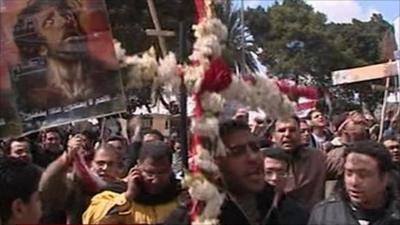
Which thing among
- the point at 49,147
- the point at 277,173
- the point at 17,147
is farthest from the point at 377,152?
the point at 49,147

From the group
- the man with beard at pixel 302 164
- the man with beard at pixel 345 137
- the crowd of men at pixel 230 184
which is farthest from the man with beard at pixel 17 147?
the man with beard at pixel 345 137

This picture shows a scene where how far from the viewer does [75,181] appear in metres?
5.99

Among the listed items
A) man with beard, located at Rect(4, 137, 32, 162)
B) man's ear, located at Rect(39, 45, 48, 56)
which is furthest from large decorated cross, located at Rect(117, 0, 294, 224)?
man with beard, located at Rect(4, 137, 32, 162)

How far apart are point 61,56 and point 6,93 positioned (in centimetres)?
29

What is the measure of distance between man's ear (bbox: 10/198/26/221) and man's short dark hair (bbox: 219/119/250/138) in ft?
3.05

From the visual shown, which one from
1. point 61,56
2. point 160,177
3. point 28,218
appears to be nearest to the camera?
point 28,218

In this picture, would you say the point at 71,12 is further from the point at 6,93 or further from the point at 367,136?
the point at 367,136

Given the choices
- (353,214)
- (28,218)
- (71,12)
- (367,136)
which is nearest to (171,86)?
(71,12)

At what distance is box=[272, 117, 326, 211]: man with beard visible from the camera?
22.4 ft

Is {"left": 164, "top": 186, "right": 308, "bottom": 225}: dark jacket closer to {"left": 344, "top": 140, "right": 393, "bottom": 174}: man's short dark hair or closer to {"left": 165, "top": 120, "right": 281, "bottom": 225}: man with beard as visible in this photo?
{"left": 165, "top": 120, "right": 281, "bottom": 225}: man with beard

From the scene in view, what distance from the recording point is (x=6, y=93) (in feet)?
14.5

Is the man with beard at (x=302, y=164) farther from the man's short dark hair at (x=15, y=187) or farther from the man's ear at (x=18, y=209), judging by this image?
the man's ear at (x=18, y=209)

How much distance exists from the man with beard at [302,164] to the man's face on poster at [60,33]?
2.57 metres

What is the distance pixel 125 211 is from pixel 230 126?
3.66ft
